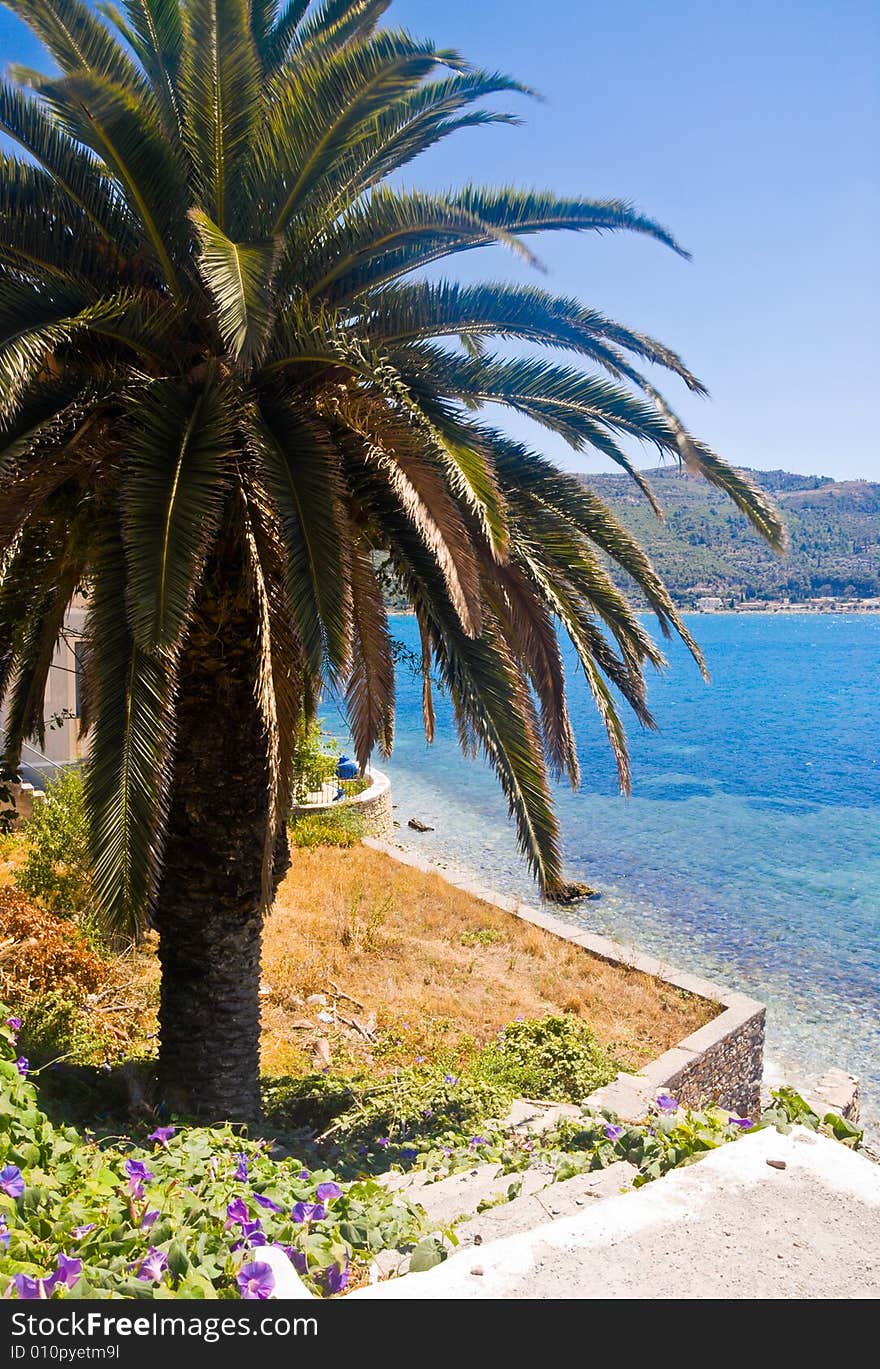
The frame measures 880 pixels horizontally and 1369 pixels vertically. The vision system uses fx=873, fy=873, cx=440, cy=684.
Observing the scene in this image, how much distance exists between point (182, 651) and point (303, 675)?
825mm

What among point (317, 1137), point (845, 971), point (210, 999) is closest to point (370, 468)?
point (210, 999)

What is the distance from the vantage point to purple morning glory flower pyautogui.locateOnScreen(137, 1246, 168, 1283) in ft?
8.20

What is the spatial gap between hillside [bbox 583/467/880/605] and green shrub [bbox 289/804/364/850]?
107001mm

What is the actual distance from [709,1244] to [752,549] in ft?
481

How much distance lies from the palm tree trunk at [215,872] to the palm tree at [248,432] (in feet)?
0.06

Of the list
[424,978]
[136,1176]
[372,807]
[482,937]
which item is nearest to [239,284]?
[136,1176]

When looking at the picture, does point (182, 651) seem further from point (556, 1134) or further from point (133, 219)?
point (556, 1134)

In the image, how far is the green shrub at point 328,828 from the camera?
15078mm

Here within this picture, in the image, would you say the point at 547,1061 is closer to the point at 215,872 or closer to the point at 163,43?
the point at 215,872

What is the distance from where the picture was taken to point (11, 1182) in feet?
9.55

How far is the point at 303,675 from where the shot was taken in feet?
18.5

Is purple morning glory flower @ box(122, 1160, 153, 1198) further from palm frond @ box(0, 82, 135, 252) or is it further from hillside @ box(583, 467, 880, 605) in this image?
hillside @ box(583, 467, 880, 605)

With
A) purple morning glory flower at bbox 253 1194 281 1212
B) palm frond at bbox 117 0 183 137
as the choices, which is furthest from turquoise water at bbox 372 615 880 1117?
palm frond at bbox 117 0 183 137

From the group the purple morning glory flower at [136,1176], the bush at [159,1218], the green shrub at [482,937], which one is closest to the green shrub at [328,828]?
the green shrub at [482,937]
